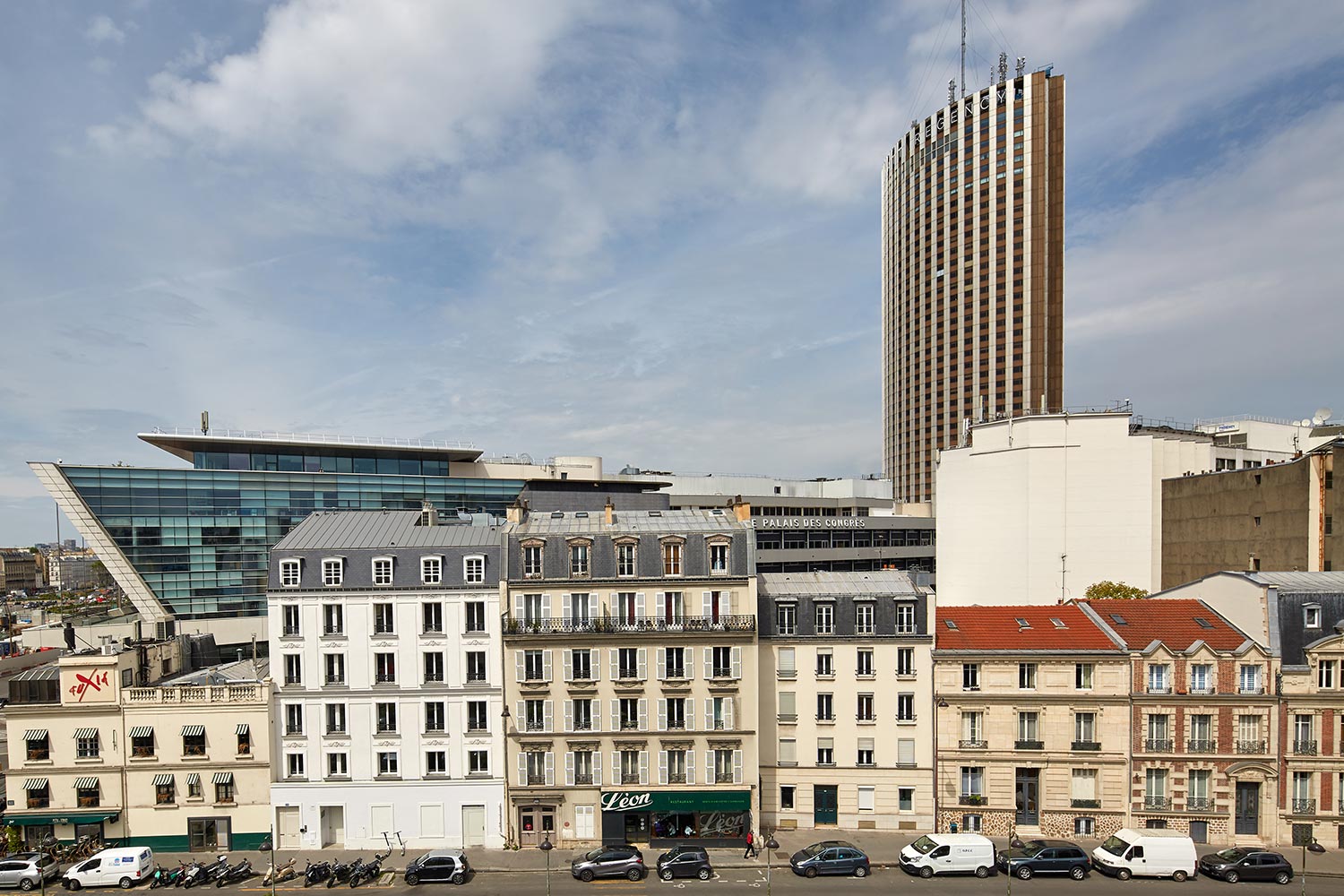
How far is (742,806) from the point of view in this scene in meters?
41.6

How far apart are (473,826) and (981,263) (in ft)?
493

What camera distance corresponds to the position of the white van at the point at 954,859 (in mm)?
37719

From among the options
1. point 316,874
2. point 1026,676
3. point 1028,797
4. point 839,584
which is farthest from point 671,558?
point 1028,797

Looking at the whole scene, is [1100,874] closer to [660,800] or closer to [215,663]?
[660,800]

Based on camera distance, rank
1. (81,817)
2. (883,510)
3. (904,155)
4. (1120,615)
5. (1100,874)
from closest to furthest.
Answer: (1100,874)
(81,817)
(1120,615)
(883,510)
(904,155)

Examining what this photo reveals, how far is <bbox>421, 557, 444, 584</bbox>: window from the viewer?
139 feet

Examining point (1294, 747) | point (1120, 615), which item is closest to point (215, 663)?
point (1120, 615)

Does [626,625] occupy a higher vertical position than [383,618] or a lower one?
lower

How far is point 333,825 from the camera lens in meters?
42.1

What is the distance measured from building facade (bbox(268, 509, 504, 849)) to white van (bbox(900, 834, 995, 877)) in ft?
79.9

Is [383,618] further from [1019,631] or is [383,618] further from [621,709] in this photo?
[1019,631]

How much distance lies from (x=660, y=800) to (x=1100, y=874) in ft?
81.2

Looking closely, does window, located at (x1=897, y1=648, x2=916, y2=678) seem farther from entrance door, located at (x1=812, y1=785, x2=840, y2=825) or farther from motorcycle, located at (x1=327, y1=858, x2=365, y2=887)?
motorcycle, located at (x1=327, y1=858, x2=365, y2=887)

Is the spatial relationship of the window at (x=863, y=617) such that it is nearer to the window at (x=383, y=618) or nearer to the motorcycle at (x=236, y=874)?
the window at (x=383, y=618)
